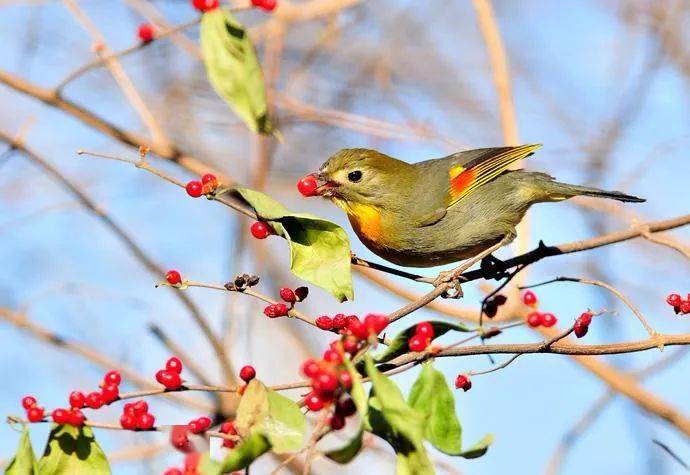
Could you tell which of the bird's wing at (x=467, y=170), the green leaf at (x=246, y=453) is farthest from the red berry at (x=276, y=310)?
the bird's wing at (x=467, y=170)

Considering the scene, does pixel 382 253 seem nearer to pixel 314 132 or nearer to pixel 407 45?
pixel 314 132

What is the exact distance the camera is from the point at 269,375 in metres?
6.58

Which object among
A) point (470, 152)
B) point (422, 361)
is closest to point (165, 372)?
point (422, 361)

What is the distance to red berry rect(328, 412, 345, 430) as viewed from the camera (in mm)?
1724

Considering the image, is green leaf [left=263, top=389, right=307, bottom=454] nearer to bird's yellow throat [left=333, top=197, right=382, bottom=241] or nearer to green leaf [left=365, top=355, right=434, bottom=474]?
green leaf [left=365, top=355, right=434, bottom=474]

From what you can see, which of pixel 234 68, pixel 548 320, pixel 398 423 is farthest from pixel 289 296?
pixel 548 320

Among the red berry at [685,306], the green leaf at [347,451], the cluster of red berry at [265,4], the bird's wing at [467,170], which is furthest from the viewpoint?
the bird's wing at [467,170]

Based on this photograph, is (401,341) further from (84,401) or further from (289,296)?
(84,401)

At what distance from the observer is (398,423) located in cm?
163

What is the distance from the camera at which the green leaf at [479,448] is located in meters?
1.66

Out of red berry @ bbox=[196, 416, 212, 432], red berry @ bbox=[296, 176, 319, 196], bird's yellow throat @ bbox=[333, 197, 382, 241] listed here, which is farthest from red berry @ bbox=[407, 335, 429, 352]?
bird's yellow throat @ bbox=[333, 197, 382, 241]

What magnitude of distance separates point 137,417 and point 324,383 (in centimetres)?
61

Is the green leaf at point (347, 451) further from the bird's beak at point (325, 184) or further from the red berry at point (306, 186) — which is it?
the bird's beak at point (325, 184)

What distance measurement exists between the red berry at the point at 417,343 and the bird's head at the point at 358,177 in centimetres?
186
